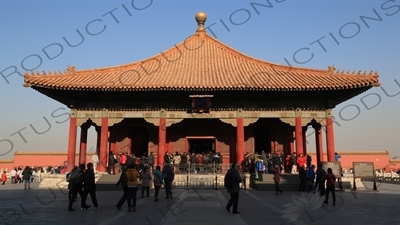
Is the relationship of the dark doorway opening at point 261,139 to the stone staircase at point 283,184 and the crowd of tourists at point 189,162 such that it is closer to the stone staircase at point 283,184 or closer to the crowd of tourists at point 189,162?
the crowd of tourists at point 189,162

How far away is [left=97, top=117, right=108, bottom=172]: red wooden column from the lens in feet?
70.0

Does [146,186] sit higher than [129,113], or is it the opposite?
[129,113]

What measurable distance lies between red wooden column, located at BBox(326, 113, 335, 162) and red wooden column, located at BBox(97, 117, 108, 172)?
14013mm

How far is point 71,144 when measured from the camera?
2158 centimetres

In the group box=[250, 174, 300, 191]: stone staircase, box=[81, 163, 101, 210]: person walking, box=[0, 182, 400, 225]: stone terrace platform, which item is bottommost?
box=[0, 182, 400, 225]: stone terrace platform

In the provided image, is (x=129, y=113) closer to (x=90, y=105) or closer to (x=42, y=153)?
(x=90, y=105)

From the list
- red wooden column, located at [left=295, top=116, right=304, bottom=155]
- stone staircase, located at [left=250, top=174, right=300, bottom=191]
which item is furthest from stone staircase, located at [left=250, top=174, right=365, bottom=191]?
red wooden column, located at [left=295, top=116, right=304, bottom=155]

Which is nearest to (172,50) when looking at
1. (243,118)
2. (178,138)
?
(178,138)

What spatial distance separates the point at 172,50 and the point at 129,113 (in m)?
7.73

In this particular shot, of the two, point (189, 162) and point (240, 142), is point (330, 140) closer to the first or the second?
point (240, 142)

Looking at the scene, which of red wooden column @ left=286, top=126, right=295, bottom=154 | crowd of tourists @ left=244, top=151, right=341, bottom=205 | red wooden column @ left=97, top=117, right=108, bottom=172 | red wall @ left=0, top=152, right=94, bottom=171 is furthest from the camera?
red wall @ left=0, top=152, right=94, bottom=171

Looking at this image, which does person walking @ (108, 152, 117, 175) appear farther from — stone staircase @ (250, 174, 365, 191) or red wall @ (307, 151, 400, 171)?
red wall @ (307, 151, 400, 171)

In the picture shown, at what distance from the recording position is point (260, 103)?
2209 cm

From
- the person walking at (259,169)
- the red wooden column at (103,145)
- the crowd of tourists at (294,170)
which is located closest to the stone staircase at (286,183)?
the person walking at (259,169)
